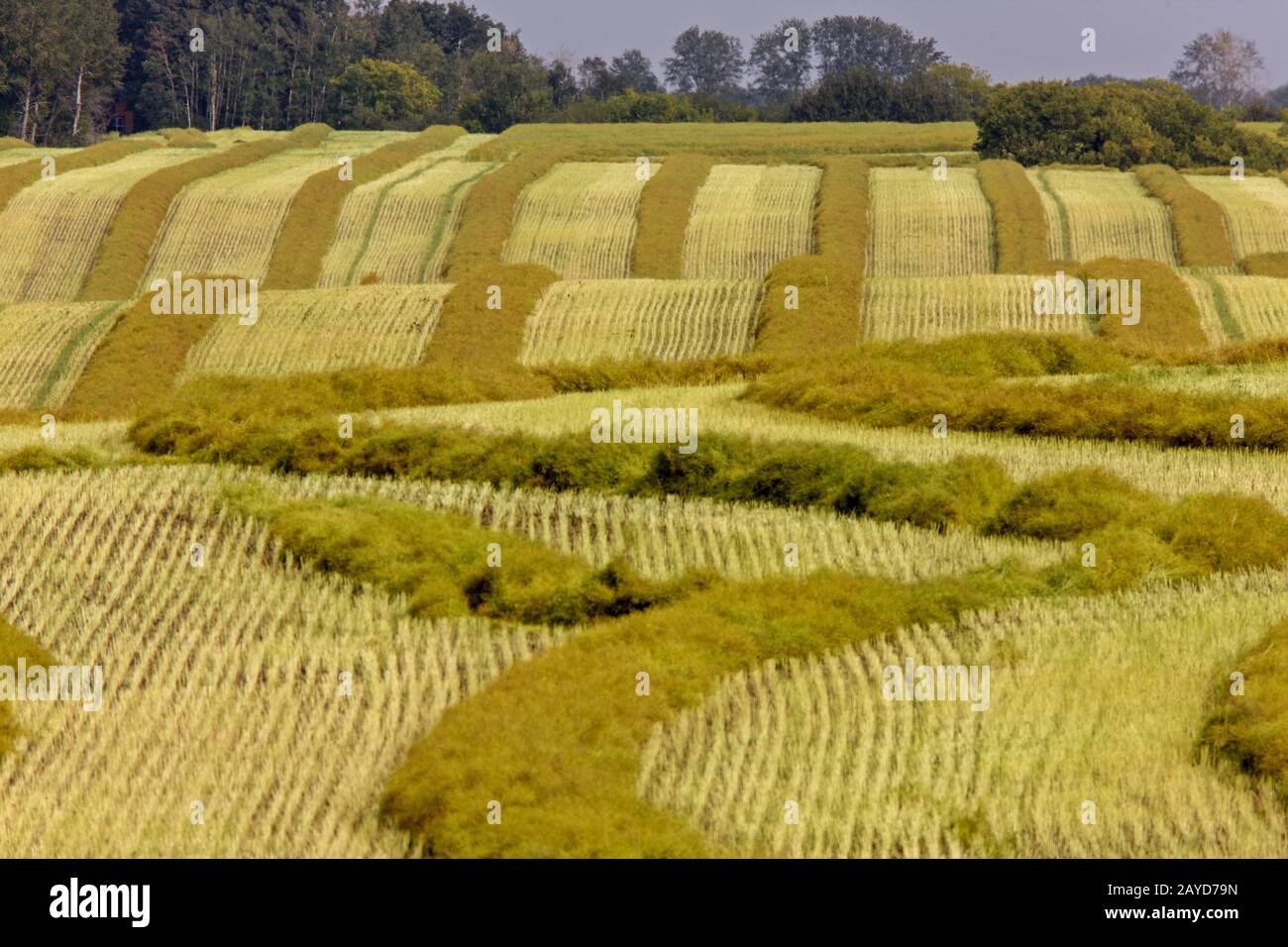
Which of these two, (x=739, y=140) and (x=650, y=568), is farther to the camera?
(x=739, y=140)

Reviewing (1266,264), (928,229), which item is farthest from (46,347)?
(1266,264)

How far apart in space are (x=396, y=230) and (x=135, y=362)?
18.5 metres

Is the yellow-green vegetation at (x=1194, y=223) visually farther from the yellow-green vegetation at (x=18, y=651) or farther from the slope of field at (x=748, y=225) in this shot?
the yellow-green vegetation at (x=18, y=651)

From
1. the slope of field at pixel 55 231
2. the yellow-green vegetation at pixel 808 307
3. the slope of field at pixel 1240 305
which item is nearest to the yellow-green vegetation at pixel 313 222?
the slope of field at pixel 55 231

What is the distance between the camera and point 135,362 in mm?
38531

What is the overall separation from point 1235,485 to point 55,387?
25.6 m

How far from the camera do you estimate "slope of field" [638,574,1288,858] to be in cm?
1311

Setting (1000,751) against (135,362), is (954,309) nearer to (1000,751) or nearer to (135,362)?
(135,362)

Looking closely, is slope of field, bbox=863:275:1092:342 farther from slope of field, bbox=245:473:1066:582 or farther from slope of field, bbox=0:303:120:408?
slope of field, bbox=245:473:1066:582

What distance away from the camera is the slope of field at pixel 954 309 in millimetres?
40281

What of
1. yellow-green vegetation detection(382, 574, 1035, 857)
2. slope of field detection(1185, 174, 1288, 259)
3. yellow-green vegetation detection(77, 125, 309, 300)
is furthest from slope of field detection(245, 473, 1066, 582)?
slope of field detection(1185, 174, 1288, 259)

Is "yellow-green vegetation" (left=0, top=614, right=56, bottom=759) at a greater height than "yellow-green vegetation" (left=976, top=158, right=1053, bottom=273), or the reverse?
"yellow-green vegetation" (left=976, top=158, right=1053, bottom=273)

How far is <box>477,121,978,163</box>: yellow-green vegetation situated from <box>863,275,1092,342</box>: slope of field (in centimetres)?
3083
